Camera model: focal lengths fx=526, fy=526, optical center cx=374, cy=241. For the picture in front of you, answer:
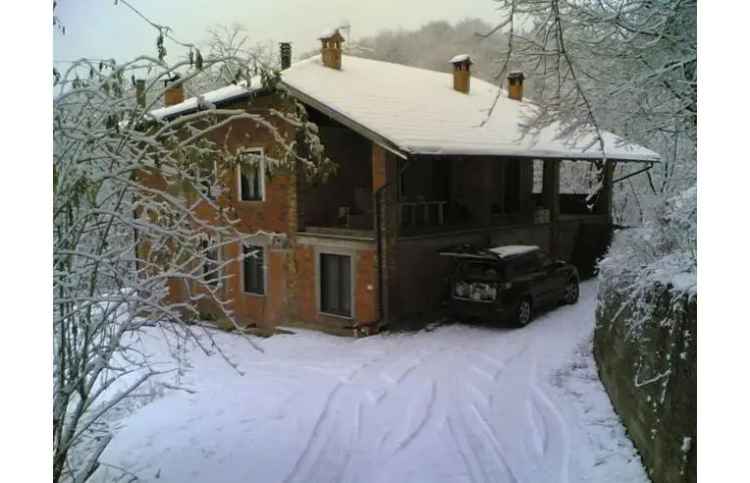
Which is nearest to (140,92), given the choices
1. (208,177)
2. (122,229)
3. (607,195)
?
(208,177)

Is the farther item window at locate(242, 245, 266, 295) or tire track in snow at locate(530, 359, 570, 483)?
window at locate(242, 245, 266, 295)

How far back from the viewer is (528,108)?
237 centimetres

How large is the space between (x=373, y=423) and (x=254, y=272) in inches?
37.6

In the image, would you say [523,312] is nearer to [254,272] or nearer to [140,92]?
[254,272]

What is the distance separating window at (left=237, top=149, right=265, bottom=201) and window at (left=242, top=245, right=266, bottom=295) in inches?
10.1

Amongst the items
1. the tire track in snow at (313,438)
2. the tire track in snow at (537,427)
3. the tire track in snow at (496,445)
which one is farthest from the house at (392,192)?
the tire track in snow at (496,445)

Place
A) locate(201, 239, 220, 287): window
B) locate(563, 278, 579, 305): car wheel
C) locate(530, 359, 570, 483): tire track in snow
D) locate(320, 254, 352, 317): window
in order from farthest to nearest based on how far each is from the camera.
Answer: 1. locate(320, 254, 352, 317): window
2. locate(563, 278, 579, 305): car wheel
3. locate(201, 239, 220, 287): window
4. locate(530, 359, 570, 483): tire track in snow

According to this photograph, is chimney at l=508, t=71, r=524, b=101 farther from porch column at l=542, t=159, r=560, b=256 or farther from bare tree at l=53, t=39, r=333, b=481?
bare tree at l=53, t=39, r=333, b=481

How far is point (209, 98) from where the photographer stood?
7.43ft

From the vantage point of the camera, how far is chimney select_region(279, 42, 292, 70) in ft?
8.04

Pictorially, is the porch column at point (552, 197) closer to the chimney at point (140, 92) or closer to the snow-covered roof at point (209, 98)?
the snow-covered roof at point (209, 98)

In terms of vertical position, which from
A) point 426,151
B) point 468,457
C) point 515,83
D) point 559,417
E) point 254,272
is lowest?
point 468,457

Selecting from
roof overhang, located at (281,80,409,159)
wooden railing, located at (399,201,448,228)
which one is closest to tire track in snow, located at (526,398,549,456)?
wooden railing, located at (399,201,448,228)

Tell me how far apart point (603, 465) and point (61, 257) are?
2189 millimetres
